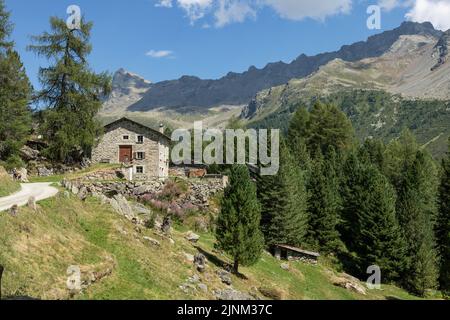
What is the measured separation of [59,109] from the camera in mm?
55688

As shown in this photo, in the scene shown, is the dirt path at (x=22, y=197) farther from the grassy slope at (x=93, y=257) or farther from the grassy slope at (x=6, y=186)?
the grassy slope at (x=93, y=257)

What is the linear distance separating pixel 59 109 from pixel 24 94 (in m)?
5.31

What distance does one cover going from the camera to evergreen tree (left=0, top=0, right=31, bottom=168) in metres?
49.3

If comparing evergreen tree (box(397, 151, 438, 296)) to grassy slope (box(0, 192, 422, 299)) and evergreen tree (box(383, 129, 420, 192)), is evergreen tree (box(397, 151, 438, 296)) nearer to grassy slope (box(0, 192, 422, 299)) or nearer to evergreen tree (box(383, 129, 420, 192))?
evergreen tree (box(383, 129, 420, 192))

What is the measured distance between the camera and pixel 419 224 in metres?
57.2

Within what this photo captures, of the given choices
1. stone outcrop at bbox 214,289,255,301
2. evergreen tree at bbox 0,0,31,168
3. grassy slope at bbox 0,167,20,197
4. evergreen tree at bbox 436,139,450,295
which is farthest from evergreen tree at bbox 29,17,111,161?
evergreen tree at bbox 436,139,450,295

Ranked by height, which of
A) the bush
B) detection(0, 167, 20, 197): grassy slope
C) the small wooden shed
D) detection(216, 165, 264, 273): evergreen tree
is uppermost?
the bush

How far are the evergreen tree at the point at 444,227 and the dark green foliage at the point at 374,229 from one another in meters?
5.49

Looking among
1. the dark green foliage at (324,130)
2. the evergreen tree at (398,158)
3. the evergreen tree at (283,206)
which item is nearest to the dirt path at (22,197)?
the evergreen tree at (283,206)

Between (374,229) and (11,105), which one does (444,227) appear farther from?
(11,105)

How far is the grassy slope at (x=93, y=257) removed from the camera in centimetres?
1864

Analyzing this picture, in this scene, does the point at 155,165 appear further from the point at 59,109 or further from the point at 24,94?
the point at 24,94

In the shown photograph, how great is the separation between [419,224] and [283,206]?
19639mm
